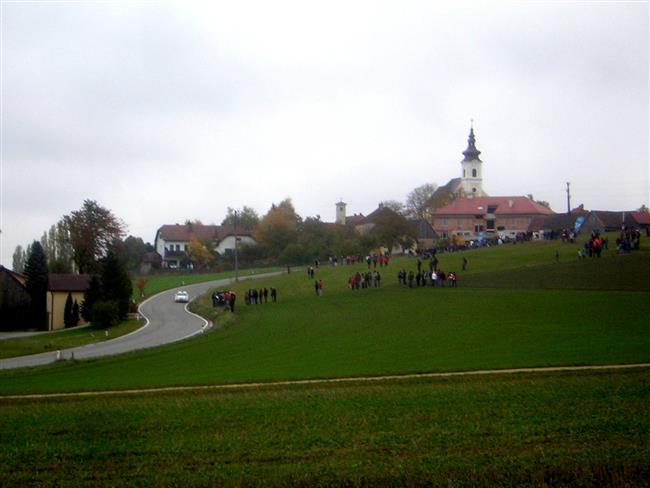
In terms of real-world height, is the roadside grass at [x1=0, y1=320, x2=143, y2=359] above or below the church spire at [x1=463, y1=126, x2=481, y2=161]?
below

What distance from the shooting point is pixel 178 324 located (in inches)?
2298

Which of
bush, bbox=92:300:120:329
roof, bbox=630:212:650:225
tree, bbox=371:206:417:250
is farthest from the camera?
tree, bbox=371:206:417:250

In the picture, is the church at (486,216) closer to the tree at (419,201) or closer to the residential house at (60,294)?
the tree at (419,201)

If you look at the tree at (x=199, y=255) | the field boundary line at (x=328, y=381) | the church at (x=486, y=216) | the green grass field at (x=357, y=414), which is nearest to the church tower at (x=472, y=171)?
the church at (x=486, y=216)

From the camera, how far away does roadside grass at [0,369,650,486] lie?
46.8 ft

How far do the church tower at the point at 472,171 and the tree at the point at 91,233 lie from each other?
331 feet

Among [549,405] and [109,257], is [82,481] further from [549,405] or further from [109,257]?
[109,257]

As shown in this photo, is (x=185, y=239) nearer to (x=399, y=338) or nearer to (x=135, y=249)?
(x=135, y=249)

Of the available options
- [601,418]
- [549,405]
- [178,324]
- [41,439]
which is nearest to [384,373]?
[549,405]

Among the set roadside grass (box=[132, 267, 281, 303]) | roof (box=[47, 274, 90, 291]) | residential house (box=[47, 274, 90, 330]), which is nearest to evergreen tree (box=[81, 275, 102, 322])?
residential house (box=[47, 274, 90, 330])

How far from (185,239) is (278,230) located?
37.8 meters

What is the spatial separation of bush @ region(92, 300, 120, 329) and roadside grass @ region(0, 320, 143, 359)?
0.56 metres

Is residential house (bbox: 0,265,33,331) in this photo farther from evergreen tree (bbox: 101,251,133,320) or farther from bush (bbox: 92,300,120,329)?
bush (bbox: 92,300,120,329)

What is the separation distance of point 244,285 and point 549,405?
64659 mm
